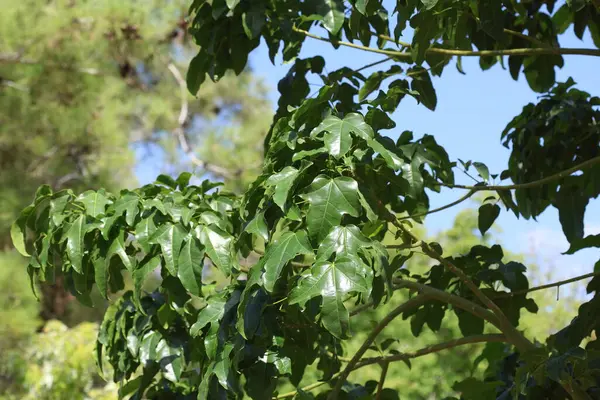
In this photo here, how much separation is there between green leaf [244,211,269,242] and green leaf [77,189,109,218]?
401 mm

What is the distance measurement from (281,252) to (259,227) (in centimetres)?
10

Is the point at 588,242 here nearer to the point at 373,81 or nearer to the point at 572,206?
the point at 572,206

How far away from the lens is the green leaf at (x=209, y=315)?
4.66 ft

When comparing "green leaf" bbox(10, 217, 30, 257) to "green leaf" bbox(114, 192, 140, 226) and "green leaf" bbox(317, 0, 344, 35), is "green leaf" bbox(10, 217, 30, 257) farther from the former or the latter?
"green leaf" bbox(317, 0, 344, 35)

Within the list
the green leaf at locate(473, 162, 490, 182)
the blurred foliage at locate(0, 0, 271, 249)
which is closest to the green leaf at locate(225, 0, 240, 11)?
the green leaf at locate(473, 162, 490, 182)

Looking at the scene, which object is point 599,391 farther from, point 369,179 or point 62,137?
point 62,137

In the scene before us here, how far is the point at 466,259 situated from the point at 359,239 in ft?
2.45

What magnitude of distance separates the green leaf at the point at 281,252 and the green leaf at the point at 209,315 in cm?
23

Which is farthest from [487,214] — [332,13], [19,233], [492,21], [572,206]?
[19,233]

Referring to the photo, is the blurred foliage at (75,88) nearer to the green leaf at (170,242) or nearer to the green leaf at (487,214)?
the green leaf at (487,214)

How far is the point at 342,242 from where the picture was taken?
3.92ft

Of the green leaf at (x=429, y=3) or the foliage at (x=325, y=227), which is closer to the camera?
the foliage at (x=325, y=227)

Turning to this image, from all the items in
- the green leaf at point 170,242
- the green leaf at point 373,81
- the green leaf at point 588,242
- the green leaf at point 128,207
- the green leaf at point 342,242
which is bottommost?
the green leaf at point 342,242

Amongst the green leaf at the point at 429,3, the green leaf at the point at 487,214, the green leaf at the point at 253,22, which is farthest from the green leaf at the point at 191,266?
the green leaf at the point at 487,214
